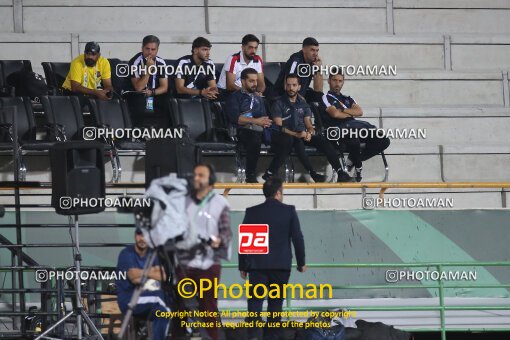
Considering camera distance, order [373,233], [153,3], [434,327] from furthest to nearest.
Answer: [153,3] < [373,233] < [434,327]

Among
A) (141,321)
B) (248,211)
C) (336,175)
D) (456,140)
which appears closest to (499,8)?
(456,140)

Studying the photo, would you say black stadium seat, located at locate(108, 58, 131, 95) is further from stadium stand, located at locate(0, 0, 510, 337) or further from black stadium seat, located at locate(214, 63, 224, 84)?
black stadium seat, located at locate(214, 63, 224, 84)

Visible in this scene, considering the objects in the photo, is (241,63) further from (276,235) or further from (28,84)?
(276,235)

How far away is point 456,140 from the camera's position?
1508 centimetres

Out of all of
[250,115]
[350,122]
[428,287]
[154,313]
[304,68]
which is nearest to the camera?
[154,313]

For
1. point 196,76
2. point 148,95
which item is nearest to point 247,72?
point 196,76

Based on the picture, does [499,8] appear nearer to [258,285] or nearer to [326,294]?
[326,294]

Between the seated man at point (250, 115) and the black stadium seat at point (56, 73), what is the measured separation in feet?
7.23

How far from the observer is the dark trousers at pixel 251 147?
13219 mm

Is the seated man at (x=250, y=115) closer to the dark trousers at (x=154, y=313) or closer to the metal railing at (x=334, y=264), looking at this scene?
the metal railing at (x=334, y=264)

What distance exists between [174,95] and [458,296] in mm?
3598

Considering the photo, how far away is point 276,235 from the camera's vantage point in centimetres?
1044

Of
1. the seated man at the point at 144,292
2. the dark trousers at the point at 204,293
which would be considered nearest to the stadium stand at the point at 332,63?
the seated man at the point at 144,292

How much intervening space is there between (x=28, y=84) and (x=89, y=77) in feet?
2.20
